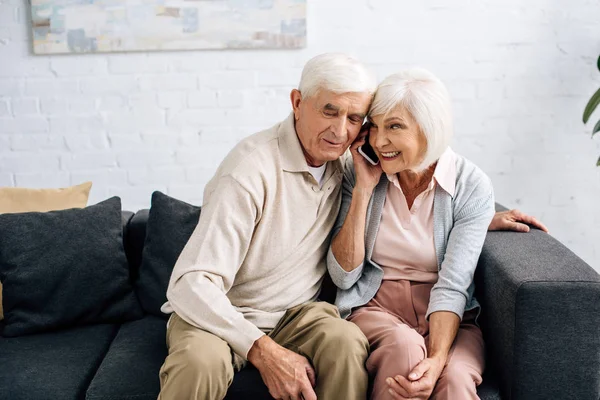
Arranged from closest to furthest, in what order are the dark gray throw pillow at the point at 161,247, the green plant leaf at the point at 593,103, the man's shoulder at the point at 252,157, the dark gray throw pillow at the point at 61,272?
the man's shoulder at the point at 252,157 → the dark gray throw pillow at the point at 61,272 → the dark gray throw pillow at the point at 161,247 → the green plant leaf at the point at 593,103

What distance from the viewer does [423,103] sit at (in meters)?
1.81

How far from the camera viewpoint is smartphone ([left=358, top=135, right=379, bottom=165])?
195 centimetres

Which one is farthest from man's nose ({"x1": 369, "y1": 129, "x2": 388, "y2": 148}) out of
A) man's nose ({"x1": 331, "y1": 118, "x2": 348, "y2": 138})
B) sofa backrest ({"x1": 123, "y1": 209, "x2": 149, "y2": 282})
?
sofa backrest ({"x1": 123, "y1": 209, "x2": 149, "y2": 282})

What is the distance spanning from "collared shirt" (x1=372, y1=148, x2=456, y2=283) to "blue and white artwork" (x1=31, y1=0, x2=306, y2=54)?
1060 mm

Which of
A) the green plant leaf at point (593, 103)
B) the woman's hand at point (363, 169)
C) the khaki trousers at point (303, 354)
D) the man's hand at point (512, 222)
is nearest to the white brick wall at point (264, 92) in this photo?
the green plant leaf at point (593, 103)

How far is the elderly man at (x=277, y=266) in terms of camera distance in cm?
166

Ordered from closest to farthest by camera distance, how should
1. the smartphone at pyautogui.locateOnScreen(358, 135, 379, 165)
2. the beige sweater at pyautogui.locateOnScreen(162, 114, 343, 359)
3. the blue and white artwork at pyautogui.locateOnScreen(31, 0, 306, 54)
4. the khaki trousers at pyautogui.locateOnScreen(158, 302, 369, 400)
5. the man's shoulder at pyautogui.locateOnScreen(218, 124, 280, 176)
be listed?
1. the khaki trousers at pyautogui.locateOnScreen(158, 302, 369, 400)
2. the beige sweater at pyautogui.locateOnScreen(162, 114, 343, 359)
3. the man's shoulder at pyautogui.locateOnScreen(218, 124, 280, 176)
4. the smartphone at pyautogui.locateOnScreen(358, 135, 379, 165)
5. the blue and white artwork at pyautogui.locateOnScreen(31, 0, 306, 54)

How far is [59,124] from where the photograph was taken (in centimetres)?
280

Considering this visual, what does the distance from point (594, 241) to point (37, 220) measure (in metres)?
2.37

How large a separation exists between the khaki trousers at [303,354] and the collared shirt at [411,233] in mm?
281

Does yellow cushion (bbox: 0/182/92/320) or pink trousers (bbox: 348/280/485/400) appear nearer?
pink trousers (bbox: 348/280/485/400)

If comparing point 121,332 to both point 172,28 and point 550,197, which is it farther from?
point 550,197

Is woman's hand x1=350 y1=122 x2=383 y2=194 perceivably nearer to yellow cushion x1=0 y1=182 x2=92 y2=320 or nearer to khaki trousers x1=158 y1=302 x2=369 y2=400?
khaki trousers x1=158 y1=302 x2=369 y2=400

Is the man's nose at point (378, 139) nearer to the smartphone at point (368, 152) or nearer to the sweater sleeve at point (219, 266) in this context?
the smartphone at point (368, 152)
